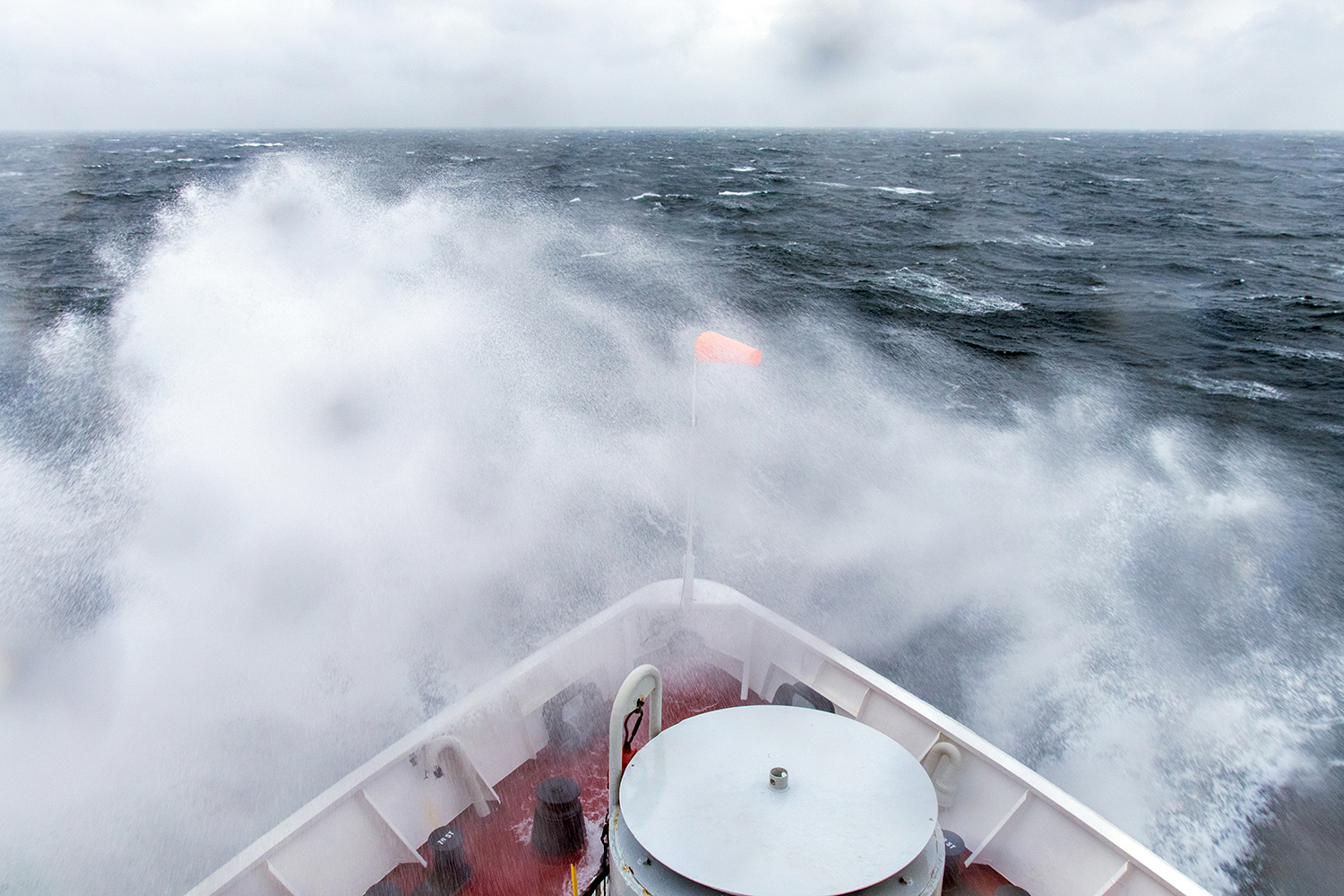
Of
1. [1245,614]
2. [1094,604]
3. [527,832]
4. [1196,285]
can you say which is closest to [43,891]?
[527,832]

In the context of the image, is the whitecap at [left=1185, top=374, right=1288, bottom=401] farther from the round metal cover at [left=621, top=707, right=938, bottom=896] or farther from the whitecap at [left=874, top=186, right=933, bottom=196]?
the whitecap at [left=874, top=186, right=933, bottom=196]

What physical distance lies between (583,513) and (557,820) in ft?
35.9

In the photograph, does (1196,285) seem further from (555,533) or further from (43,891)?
(43,891)

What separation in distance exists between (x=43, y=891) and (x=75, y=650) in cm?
538

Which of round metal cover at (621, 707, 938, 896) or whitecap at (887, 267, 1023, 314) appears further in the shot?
whitecap at (887, 267, 1023, 314)

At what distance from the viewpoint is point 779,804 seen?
384 centimetres

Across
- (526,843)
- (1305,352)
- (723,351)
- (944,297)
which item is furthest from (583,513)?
(1305,352)

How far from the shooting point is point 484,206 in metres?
44.9

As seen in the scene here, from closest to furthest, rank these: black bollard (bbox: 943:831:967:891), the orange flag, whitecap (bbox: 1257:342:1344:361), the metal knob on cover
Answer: black bollard (bbox: 943:831:967:891) → the metal knob on cover → the orange flag → whitecap (bbox: 1257:342:1344:361)

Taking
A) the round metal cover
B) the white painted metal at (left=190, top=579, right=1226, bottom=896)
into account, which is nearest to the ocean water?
the white painted metal at (left=190, top=579, right=1226, bottom=896)

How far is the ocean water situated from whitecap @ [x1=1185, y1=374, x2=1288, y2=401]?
18cm

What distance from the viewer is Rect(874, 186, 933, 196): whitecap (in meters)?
71.5

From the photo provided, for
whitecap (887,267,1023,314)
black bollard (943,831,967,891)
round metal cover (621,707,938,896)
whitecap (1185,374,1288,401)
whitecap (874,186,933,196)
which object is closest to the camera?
round metal cover (621,707,938,896)

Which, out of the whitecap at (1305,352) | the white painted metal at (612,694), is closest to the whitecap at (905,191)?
the whitecap at (1305,352)
